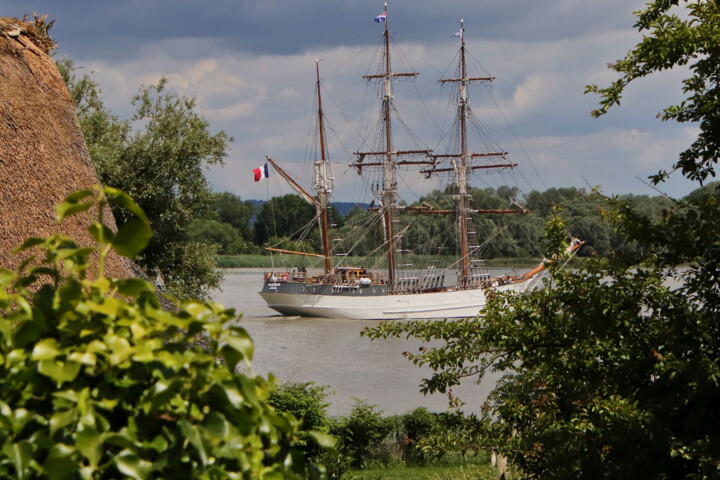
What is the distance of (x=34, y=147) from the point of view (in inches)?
237

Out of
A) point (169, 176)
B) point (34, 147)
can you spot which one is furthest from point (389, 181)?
point (34, 147)

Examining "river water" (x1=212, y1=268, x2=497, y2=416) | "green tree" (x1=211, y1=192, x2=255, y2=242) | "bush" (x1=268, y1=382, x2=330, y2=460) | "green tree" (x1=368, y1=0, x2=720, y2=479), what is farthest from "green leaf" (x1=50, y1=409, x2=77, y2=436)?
"green tree" (x1=211, y1=192, x2=255, y2=242)

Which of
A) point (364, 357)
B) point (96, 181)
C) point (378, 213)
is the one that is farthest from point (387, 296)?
point (96, 181)

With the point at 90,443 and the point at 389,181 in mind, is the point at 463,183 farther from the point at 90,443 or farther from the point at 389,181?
the point at 90,443

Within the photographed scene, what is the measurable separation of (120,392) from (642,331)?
4033 millimetres

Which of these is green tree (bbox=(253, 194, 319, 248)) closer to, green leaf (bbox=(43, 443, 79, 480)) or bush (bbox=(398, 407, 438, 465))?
bush (bbox=(398, 407, 438, 465))

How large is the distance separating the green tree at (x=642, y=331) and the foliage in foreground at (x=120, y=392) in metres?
3.23

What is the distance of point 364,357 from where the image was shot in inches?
1363

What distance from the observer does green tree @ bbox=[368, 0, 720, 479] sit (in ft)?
15.0

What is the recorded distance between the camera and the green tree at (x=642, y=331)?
15.0 feet

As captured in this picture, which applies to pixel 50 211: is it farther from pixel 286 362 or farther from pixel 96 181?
pixel 286 362

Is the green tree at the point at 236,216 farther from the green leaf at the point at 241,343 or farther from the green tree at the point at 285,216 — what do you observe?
the green leaf at the point at 241,343

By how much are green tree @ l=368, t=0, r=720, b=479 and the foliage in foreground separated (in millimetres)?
3227

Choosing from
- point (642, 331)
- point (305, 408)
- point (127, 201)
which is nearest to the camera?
point (127, 201)
